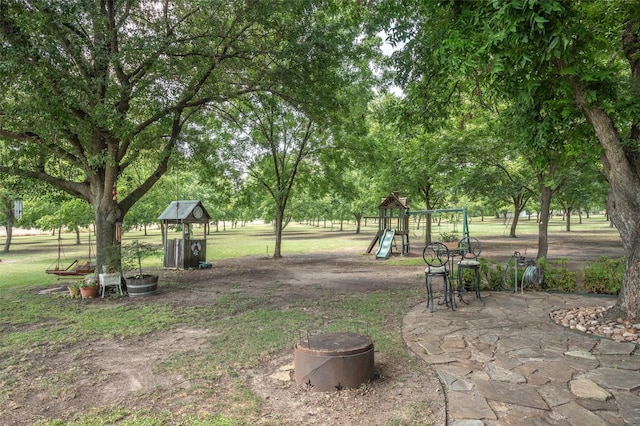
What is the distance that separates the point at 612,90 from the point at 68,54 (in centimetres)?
991

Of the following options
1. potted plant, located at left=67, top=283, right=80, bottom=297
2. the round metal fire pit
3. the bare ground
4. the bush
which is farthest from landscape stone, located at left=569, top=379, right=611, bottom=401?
potted plant, located at left=67, top=283, right=80, bottom=297

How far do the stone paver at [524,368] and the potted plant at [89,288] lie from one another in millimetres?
7279

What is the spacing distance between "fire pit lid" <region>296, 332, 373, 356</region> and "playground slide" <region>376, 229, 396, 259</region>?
1316 cm

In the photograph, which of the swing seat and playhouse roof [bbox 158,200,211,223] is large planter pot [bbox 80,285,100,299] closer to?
the swing seat

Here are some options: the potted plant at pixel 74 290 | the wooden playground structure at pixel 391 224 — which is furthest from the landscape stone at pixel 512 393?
the wooden playground structure at pixel 391 224

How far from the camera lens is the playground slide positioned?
56.1 ft

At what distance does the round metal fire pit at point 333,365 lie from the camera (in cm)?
364

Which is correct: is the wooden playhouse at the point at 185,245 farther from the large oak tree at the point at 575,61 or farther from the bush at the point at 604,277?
the bush at the point at 604,277

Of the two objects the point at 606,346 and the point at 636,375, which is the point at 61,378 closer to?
the point at 636,375

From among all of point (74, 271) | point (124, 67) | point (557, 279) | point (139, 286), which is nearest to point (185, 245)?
point (74, 271)

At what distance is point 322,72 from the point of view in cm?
966

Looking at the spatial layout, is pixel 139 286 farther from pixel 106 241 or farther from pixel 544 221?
pixel 544 221

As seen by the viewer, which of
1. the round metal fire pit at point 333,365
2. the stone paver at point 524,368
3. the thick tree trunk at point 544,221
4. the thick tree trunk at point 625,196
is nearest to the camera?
the stone paver at point 524,368

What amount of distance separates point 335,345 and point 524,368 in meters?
2.05
